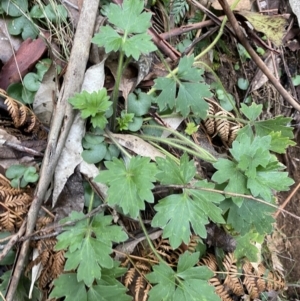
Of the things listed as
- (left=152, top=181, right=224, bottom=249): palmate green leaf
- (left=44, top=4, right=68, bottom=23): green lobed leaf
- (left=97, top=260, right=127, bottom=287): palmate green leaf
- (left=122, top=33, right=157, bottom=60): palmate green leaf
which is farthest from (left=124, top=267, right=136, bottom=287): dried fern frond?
(left=44, top=4, right=68, bottom=23): green lobed leaf

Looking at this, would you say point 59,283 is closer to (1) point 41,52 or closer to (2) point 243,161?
(2) point 243,161

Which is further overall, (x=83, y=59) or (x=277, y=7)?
(x=277, y=7)

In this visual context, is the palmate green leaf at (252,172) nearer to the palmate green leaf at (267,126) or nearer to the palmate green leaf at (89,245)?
the palmate green leaf at (267,126)

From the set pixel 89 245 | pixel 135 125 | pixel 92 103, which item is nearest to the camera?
pixel 89 245

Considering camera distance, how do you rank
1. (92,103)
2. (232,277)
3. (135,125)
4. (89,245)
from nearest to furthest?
(89,245)
(92,103)
(135,125)
(232,277)

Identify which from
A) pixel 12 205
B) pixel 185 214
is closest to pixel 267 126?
pixel 185 214

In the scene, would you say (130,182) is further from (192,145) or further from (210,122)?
(210,122)

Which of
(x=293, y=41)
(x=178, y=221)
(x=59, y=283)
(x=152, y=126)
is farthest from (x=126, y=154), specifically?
(x=293, y=41)
